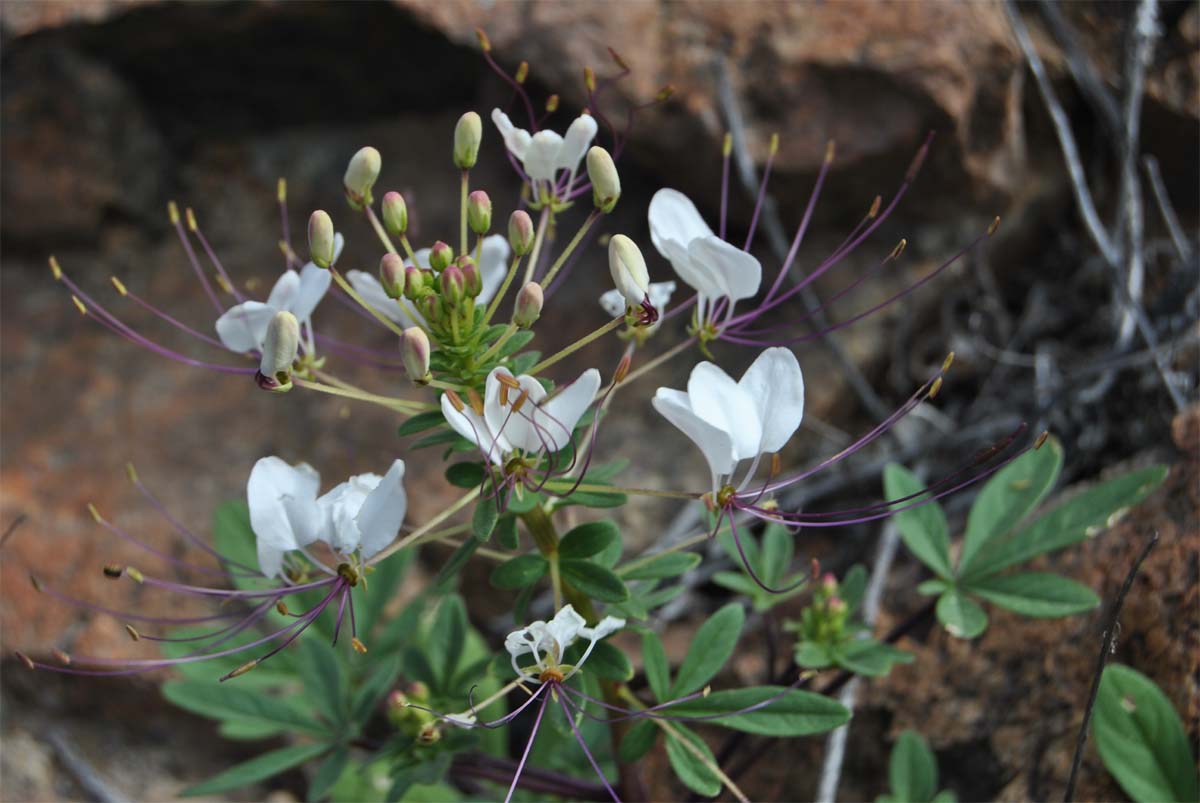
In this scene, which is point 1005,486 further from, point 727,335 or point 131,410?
point 131,410

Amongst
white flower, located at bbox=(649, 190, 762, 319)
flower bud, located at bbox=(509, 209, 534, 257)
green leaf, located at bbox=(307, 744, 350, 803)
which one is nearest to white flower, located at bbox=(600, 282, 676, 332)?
white flower, located at bbox=(649, 190, 762, 319)

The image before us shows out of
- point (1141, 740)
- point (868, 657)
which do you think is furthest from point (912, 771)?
point (1141, 740)

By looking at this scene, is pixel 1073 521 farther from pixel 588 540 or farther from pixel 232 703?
pixel 232 703

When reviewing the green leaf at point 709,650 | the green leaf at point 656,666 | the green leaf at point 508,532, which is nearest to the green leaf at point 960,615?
the green leaf at point 709,650

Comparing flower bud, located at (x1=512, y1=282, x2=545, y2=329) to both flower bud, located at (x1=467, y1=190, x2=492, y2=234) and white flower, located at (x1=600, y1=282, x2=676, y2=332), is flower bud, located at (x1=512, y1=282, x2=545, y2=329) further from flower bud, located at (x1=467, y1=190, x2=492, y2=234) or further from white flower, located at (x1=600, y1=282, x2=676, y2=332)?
white flower, located at (x1=600, y1=282, x2=676, y2=332)

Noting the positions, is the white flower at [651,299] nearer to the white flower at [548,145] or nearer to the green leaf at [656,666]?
the white flower at [548,145]
